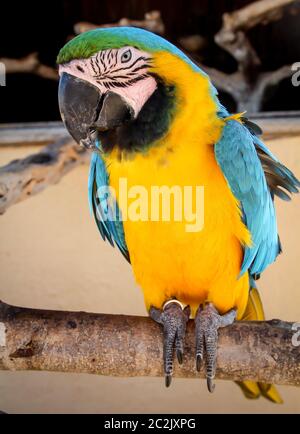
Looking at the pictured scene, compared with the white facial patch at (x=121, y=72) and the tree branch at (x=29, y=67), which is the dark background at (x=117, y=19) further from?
the white facial patch at (x=121, y=72)

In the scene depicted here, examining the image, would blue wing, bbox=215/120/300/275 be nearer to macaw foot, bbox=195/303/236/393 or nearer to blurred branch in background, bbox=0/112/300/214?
macaw foot, bbox=195/303/236/393

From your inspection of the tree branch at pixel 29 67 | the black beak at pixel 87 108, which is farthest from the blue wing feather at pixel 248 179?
the tree branch at pixel 29 67

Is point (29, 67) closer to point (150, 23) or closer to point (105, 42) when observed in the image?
point (150, 23)

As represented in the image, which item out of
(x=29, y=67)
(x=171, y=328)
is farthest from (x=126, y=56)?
(x=29, y=67)

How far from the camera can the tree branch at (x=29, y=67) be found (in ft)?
7.61

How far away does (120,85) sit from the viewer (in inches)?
54.6

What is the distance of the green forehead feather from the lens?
1.35m

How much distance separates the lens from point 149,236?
4.90 ft

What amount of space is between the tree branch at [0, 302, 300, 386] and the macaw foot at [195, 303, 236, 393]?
0.06 ft

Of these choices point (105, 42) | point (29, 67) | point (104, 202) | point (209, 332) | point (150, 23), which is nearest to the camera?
point (105, 42)

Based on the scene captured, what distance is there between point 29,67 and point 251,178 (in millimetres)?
1270

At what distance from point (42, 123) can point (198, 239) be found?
110 centimetres

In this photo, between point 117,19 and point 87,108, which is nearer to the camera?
point 87,108
